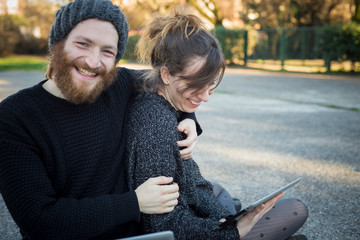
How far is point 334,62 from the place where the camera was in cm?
1394

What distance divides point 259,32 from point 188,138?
1679 cm

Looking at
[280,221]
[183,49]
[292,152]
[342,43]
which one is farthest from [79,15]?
[342,43]

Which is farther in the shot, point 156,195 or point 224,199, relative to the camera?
point 224,199

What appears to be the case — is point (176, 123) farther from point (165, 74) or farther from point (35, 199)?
point (35, 199)

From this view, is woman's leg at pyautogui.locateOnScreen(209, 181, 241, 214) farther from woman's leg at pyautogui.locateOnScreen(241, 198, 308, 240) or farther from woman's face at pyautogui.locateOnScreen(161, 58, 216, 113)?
woman's face at pyautogui.locateOnScreen(161, 58, 216, 113)

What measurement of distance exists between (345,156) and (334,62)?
11096mm

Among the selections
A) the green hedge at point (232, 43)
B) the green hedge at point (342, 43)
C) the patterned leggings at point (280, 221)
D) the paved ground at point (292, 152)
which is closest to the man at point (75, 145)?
the patterned leggings at point (280, 221)

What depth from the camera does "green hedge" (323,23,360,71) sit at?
1286 centimetres

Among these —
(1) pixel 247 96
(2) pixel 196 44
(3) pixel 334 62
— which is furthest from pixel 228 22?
(2) pixel 196 44

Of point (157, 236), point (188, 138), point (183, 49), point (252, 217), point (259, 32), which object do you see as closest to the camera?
point (157, 236)

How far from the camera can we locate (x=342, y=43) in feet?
43.7

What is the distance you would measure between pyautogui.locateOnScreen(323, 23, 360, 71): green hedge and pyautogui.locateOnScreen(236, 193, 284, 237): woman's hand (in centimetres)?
1305

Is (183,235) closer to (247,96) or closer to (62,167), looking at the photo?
(62,167)

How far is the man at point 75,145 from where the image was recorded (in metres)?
1.29
